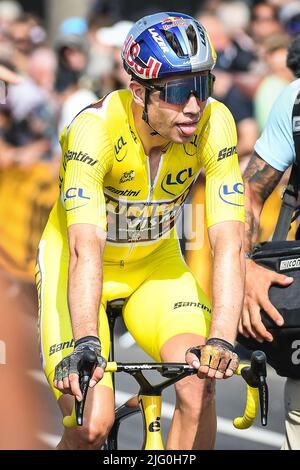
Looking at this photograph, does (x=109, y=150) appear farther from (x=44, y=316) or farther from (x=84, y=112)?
(x=44, y=316)

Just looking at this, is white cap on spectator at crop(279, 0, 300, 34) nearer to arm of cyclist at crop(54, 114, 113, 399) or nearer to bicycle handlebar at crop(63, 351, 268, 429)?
arm of cyclist at crop(54, 114, 113, 399)

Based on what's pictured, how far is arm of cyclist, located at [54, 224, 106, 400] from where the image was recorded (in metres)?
4.91

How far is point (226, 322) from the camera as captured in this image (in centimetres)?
538

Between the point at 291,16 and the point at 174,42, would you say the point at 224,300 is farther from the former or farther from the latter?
the point at 291,16

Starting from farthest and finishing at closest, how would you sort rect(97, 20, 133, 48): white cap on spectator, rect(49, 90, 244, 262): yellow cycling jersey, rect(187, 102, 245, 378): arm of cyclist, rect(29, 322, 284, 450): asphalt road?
rect(97, 20, 133, 48): white cap on spectator < rect(29, 322, 284, 450): asphalt road < rect(49, 90, 244, 262): yellow cycling jersey < rect(187, 102, 245, 378): arm of cyclist

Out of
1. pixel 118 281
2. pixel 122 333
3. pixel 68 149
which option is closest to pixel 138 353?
pixel 122 333

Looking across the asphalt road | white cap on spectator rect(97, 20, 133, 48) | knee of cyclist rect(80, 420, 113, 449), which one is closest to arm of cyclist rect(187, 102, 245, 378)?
knee of cyclist rect(80, 420, 113, 449)

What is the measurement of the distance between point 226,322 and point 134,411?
83 centimetres

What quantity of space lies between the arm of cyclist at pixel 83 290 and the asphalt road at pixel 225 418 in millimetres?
2595

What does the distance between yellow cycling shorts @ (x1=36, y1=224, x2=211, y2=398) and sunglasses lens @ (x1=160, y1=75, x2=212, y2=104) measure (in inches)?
40.4

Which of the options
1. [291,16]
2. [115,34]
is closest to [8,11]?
[291,16]

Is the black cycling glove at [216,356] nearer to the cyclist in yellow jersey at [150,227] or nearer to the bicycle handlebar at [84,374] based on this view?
the cyclist in yellow jersey at [150,227]

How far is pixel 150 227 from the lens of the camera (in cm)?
615

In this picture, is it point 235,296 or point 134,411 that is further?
point 134,411
